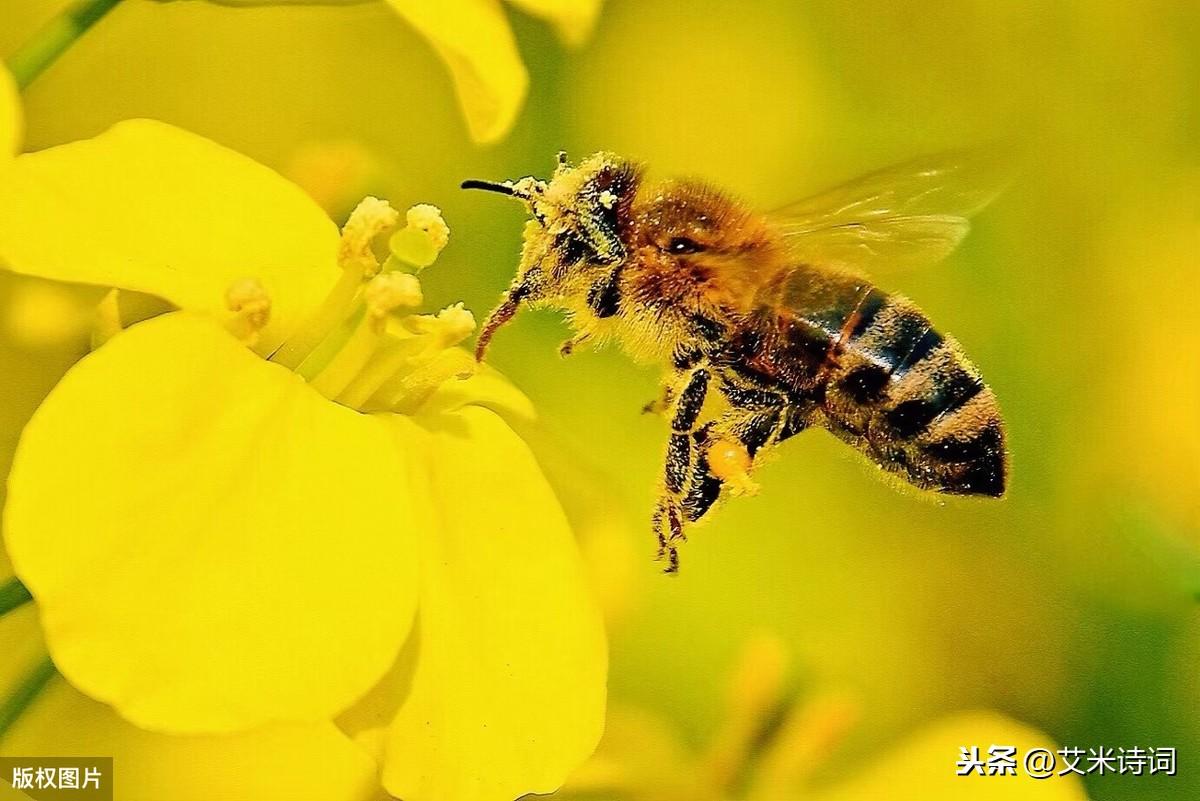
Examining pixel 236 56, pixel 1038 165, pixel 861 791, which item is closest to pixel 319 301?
pixel 236 56

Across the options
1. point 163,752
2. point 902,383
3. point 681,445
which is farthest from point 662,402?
point 163,752

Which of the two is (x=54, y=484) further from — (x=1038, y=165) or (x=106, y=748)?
(x=1038, y=165)

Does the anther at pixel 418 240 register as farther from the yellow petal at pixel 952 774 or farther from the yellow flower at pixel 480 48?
the yellow petal at pixel 952 774

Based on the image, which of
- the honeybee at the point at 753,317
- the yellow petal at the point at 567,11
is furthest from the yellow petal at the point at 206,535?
the yellow petal at the point at 567,11

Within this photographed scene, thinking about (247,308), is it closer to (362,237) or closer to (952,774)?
(362,237)

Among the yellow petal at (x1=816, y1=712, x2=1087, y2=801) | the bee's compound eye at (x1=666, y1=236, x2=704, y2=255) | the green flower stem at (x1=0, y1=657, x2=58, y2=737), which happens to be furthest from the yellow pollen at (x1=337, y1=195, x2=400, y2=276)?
the yellow petal at (x1=816, y1=712, x2=1087, y2=801)

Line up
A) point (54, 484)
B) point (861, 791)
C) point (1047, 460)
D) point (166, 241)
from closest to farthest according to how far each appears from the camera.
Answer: point (54, 484) < point (166, 241) < point (861, 791) < point (1047, 460)
